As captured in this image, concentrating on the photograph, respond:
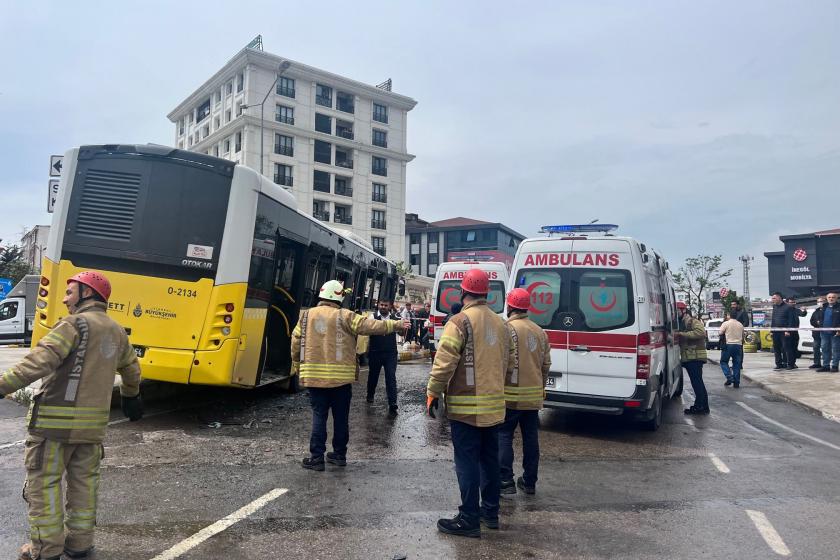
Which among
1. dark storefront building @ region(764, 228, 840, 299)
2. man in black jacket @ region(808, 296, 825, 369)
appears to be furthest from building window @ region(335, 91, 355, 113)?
man in black jacket @ region(808, 296, 825, 369)

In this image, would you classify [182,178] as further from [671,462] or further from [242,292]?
[671,462]

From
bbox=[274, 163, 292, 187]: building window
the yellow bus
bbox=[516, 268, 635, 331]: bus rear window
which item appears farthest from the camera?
bbox=[274, 163, 292, 187]: building window

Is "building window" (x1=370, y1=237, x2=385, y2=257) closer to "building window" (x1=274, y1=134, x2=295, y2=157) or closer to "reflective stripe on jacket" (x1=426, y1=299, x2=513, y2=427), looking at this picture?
"building window" (x1=274, y1=134, x2=295, y2=157)

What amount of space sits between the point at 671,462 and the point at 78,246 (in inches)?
295

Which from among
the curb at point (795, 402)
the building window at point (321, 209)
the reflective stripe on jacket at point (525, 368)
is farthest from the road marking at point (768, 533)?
the building window at point (321, 209)

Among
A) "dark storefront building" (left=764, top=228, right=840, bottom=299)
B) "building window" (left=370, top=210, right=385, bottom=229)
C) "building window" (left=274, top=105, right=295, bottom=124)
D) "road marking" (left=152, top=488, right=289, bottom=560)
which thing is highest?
"building window" (left=274, top=105, right=295, bottom=124)

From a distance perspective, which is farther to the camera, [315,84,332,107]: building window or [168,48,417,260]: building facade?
[315,84,332,107]: building window

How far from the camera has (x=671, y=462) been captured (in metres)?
6.80

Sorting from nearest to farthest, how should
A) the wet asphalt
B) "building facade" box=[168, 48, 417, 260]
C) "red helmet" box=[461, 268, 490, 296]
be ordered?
the wet asphalt, "red helmet" box=[461, 268, 490, 296], "building facade" box=[168, 48, 417, 260]

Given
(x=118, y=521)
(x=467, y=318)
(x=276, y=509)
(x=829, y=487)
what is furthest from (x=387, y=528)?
(x=829, y=487)

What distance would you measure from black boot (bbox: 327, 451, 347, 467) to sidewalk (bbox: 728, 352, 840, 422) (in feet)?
27.5

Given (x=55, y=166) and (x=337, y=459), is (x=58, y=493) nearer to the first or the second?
(x=337, y=459)

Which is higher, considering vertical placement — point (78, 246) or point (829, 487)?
point (78, 246)

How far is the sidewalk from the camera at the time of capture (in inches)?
429
